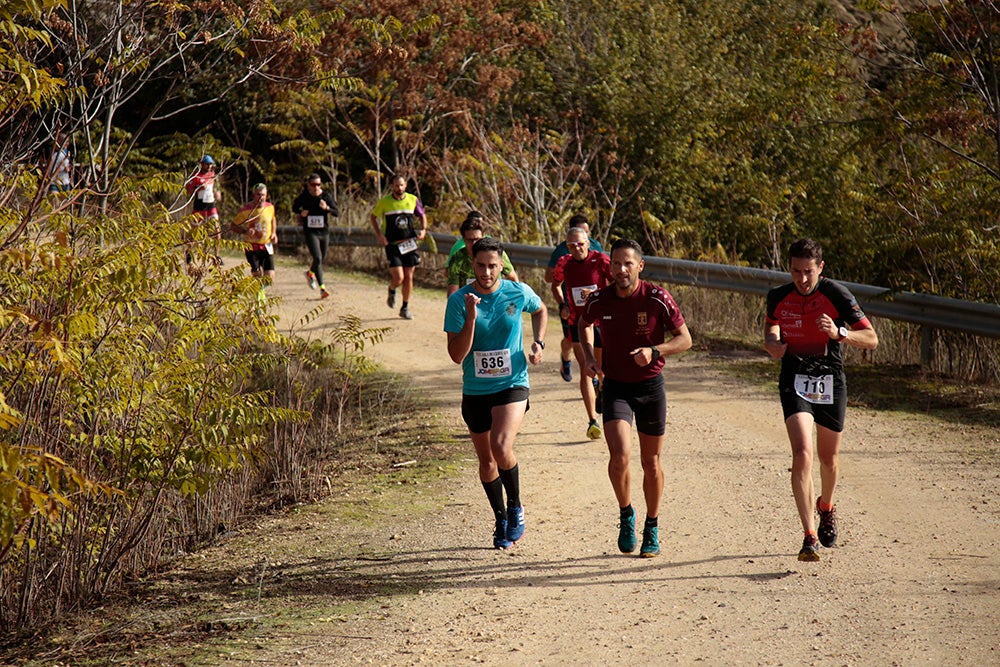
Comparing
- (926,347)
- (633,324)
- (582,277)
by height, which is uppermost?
(582,277)

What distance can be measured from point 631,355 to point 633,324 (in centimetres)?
19

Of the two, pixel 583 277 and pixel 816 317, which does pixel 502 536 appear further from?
pixel 583 277

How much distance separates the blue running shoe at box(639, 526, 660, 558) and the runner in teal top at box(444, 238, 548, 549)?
882 mm

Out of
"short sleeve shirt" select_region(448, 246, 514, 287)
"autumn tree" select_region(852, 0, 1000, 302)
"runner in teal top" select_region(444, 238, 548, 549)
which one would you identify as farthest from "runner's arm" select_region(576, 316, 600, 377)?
"autumn tree" select_region(852, 0, 1000, 302)

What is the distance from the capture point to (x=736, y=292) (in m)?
14.4

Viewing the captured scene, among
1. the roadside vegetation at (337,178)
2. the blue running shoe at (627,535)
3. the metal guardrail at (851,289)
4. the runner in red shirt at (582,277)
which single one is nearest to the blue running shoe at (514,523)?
the blue running shoe at (627,535)

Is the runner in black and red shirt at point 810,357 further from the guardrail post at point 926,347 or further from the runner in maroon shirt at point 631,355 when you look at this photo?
the guardrail post at point 926,347

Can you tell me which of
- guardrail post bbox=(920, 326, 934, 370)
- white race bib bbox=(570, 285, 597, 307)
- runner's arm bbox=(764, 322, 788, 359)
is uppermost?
white race bib bbox=(570, 285, 597, 307)

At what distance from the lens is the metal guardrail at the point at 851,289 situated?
11.1 meters

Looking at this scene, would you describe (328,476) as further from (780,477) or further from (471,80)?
(471,80)

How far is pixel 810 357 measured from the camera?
7188 millimetres

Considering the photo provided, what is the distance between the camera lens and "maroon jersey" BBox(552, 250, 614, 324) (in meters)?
9.97

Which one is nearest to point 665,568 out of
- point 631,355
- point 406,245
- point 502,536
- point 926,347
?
point 502,536

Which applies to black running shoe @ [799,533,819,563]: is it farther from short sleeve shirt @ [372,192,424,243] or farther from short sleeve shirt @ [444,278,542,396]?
short sleeve shirt @ [372,192,424,243]
